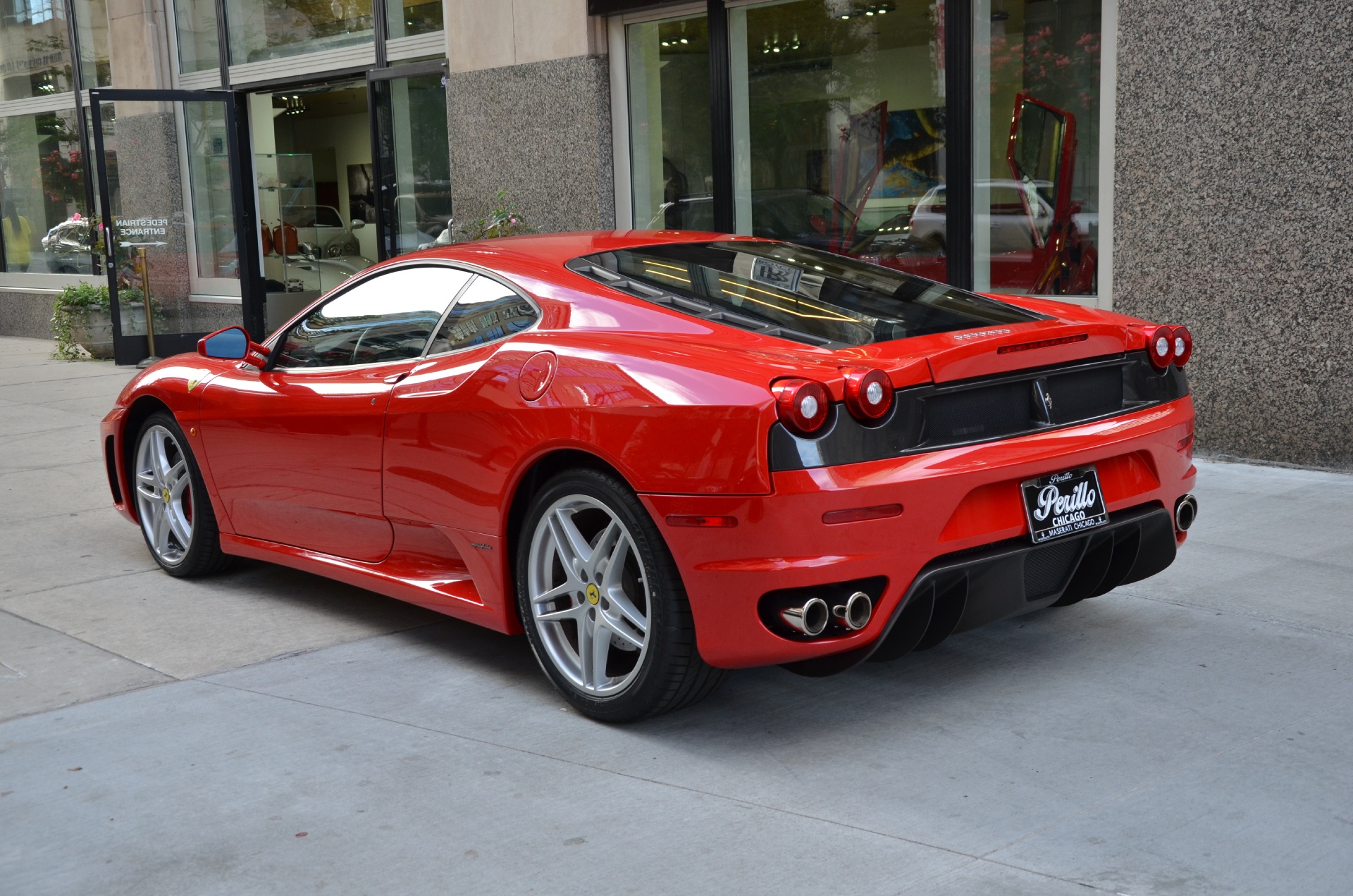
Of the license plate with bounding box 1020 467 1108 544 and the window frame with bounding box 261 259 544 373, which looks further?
the window frame with bounding box 261 259 544 373

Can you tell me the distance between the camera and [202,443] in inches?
206

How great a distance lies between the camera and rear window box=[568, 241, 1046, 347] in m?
3.75

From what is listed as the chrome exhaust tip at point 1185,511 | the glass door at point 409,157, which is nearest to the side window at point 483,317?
the chrome exhaust tip at point 1185,511

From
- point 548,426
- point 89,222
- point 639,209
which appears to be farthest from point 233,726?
point 89,222

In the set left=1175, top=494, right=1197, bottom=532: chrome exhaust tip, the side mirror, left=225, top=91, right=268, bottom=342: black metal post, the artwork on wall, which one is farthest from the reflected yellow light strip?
the artwork on wall

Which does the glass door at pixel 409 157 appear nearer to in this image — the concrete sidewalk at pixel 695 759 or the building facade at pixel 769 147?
the building facade at pixel 769 147

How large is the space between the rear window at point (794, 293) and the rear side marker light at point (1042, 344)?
0.20 meters

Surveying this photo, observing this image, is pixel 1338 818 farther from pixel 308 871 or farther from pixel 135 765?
pixel 135 765

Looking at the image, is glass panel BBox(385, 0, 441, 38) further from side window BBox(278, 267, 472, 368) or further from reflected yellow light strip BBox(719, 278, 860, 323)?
reflected yellow light strip BBox(719, 278, 860, 323)

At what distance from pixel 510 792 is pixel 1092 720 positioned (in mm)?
Result: 1564

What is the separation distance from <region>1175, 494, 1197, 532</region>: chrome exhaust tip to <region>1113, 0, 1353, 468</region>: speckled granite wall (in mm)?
3095

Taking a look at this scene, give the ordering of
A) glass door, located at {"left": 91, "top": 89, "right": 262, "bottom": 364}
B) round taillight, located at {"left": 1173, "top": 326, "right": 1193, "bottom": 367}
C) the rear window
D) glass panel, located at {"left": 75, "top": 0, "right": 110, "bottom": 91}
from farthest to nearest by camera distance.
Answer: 1. glass panel, located at {"left": 75, "top": 0, "right": 110, "bottom": 91}
2. glass door, located at {"left": 91, "top": 89, "right": 262, "bottom": 364}
3. round taillight, located at {"left": 1173, "top": 326, "right": 1193, "bottom": 367}
4. the rear window

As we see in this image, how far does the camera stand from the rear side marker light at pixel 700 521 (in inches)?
129

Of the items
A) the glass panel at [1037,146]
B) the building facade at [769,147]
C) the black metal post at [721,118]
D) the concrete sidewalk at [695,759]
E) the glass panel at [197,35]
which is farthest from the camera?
the glass panel at [197,35]
